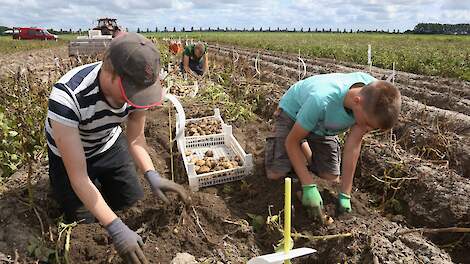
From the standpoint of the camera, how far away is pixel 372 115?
2119 millimetres

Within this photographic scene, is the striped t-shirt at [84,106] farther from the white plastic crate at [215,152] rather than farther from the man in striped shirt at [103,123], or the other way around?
the white plastic crate at [215,152]

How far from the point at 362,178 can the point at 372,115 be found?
1384 mm

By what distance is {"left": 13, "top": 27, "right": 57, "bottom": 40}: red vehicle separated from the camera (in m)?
29.3

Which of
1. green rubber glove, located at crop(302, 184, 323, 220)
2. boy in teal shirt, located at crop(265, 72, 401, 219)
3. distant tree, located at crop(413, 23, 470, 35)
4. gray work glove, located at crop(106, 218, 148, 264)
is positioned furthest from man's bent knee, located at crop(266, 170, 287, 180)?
distant tree, located at crop(413, 23, 470, 35)

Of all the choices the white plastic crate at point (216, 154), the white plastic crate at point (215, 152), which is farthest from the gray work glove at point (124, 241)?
the white plastic crate at point (216, 154)

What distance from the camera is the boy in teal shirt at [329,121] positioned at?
2.12 meters

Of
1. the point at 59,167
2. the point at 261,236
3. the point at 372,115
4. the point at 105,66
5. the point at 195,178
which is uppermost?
the point at 105,66

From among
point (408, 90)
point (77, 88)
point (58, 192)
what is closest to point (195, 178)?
point (58, 192)

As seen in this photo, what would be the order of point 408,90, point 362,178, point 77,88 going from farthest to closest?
point 408,90, point 362,178, point 77,88

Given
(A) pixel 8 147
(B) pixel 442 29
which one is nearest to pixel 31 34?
(A) pixel 8 147

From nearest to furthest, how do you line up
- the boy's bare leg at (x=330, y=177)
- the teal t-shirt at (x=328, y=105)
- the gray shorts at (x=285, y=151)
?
the teal t-shirt at (x=328, y=105) < the gray shorts at (x=285, y=151) < the boy's bare leg at (x=330, y=177)

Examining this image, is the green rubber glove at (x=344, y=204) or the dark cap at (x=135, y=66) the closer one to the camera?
the dark cap at (x=135, y=66)

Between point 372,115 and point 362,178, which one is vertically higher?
point 372,115

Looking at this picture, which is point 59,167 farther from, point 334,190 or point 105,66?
point 334,190
